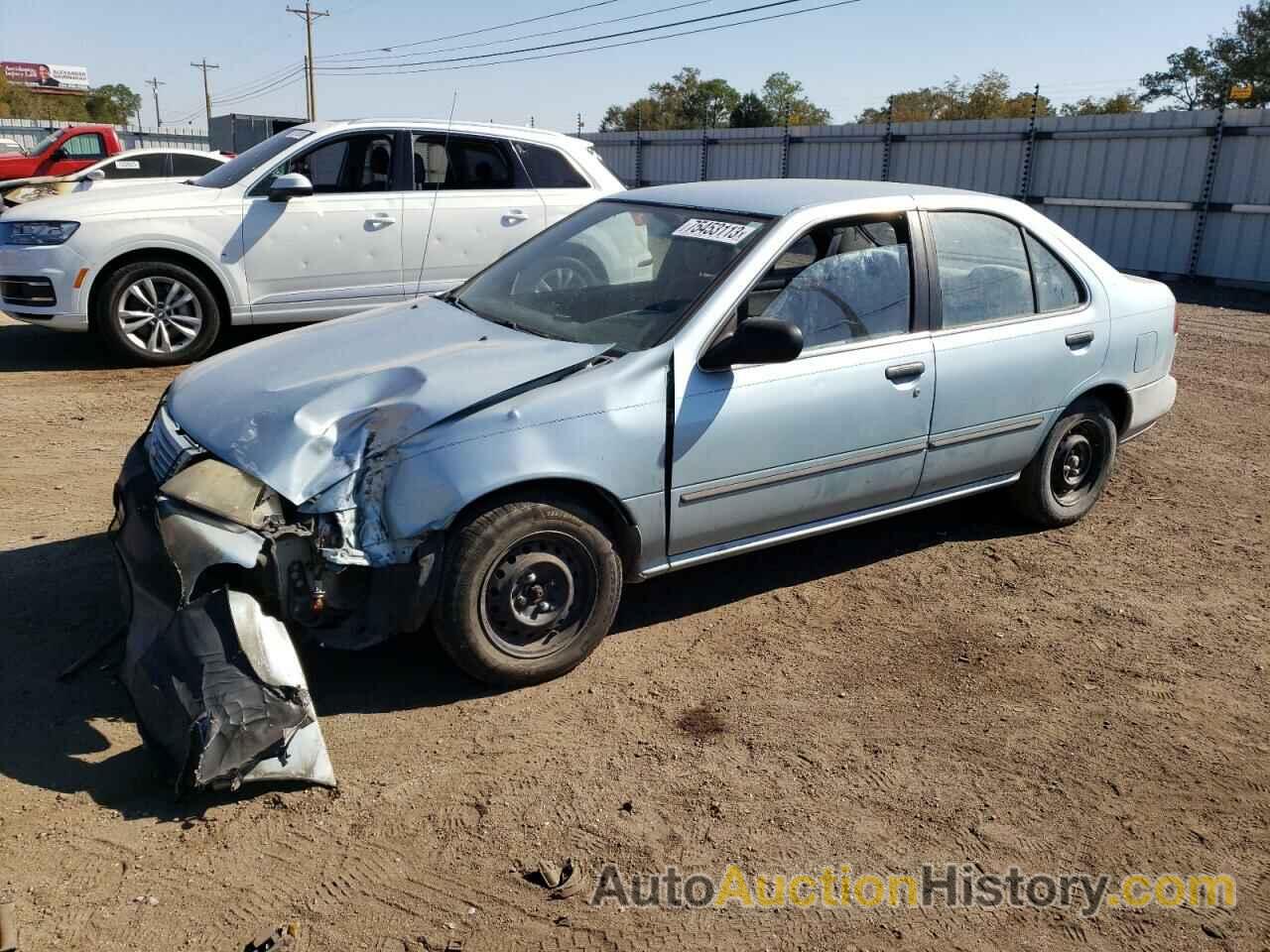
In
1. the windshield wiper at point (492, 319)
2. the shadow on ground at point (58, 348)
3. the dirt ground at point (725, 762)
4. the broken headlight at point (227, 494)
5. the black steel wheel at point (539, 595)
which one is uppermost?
the windshield wiper at point (492, 319)

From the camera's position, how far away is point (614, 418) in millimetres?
3717

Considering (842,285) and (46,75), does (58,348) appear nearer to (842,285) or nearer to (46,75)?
(842,285)

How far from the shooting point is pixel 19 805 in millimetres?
3049

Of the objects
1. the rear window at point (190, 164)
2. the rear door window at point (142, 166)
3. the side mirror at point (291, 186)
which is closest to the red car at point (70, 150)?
the rear door window at point (142, 166)

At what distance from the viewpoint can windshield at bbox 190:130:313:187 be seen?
27.1ft

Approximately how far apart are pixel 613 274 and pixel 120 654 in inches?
96.1

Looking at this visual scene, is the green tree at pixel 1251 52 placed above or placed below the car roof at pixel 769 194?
above

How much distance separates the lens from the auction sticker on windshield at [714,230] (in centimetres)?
428

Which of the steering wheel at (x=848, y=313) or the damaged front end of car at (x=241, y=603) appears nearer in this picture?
the damaged front end of car at (x=241, y=603)

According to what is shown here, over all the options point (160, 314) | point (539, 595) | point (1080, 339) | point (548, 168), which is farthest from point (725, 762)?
point (548, 168)

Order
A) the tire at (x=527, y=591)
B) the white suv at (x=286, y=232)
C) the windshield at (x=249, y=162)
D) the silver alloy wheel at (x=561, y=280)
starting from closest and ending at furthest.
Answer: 1. the tire at (x=527, y=591)
2. the silver alloy wheel at (x=561, y=280)
3. the white suv at (x=286, y=232)
4. the windshield at (x=249, y=162)

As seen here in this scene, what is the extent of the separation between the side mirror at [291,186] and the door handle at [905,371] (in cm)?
530

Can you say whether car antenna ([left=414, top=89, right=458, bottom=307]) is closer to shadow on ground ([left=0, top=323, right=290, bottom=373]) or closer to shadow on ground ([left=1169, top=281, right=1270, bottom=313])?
shadow on ground ([left=0, top=323, right=290, bottom=373])

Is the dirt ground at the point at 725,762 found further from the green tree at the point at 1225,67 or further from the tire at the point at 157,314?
the green tree at the point at 1225,67
